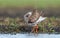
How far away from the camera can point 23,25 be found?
4691 mm

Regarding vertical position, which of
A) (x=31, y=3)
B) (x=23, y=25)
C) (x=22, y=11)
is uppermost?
(x=31, y=3)

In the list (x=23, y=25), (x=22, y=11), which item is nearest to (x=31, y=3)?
(x=22, y=11)

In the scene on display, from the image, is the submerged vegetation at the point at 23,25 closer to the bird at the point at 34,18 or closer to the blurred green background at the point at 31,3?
the bird at the point at 34,18

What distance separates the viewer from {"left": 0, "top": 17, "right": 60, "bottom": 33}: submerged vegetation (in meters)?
4.68

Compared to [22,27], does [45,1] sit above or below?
above

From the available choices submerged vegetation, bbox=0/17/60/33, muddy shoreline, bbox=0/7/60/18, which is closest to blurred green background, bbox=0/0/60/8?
muddy shoreline, bbox=0/7/60/18

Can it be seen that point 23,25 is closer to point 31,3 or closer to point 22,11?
point 22,11

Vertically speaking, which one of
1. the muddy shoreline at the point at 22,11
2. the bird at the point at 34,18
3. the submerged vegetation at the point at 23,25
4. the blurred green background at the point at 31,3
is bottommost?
the submerged vegetation at the point at 23,25

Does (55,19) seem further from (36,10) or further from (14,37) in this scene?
(14,37)

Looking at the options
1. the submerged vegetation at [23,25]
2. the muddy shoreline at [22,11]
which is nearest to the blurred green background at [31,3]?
the muddy shoreline at [22,11]

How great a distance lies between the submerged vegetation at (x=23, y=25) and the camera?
468 cm

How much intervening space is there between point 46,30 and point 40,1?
1.25ft

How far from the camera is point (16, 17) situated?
185 inches

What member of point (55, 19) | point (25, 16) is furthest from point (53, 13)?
point (25, 16)
